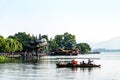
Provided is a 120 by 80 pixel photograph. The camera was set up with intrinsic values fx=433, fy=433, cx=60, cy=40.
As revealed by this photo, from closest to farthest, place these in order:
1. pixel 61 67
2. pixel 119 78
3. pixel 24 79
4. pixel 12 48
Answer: pixel 24 79
pixel 119 78
pixel 61 67
pixel 12 48

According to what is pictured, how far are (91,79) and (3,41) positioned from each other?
107 meters

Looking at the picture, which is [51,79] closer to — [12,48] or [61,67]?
[61,67]

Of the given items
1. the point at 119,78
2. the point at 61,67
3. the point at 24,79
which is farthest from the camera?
the point at 61,67

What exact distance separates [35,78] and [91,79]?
1005cm

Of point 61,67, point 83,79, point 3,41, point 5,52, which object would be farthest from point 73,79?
point 5,52

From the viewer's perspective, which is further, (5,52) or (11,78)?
(5,52)

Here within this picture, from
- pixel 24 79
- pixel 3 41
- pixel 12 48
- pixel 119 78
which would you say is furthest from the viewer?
pixel 12 48

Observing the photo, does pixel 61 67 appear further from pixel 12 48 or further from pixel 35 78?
pixel 12 48

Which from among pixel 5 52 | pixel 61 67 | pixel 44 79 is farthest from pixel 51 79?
pixel 5 52

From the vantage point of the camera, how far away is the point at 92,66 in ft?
364

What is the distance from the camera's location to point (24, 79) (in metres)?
75.4

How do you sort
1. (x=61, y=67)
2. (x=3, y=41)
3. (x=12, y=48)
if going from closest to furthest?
(x=61, y=67) < (x=3, y=41) < (x=12, y=48)

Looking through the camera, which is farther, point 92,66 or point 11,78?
point 92,66

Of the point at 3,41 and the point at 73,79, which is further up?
the point at 3,41
